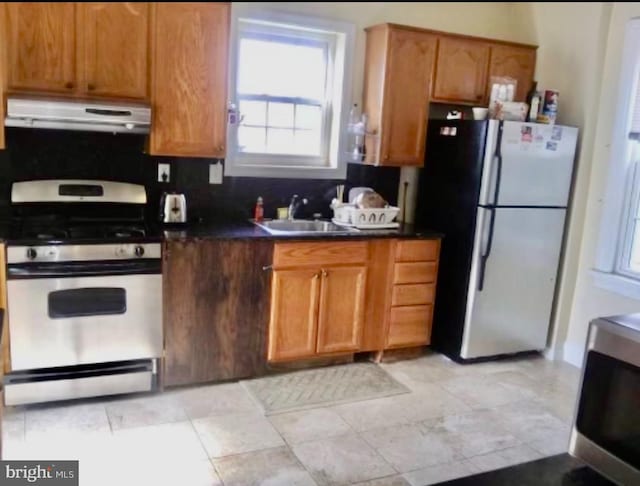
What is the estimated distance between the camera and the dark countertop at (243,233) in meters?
2.89

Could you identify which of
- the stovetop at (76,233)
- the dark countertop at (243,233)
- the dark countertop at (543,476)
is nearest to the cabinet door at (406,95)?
the dark countertop at (243,233)

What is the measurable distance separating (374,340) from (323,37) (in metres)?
1.91

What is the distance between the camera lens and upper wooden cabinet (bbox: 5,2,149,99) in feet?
8.63

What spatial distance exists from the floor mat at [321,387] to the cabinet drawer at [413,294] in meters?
0.44

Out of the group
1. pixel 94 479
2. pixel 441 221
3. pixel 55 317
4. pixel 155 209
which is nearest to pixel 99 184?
pixel 155 209

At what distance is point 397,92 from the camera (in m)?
3.49

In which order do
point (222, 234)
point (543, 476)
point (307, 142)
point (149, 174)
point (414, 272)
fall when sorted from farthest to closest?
point (307, 142), point (414, 272), point (149, 174), point (222, 234), point (543, 476)

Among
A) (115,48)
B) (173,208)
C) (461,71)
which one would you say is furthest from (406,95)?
(115,48)

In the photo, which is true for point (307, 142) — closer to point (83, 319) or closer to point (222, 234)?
point (222, 234)

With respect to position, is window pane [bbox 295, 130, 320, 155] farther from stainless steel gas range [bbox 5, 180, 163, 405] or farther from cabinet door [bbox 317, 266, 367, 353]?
stainless steel gas range [bbox 5, 180, 163, 405]

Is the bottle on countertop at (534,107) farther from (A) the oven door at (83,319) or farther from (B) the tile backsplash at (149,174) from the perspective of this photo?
(A) the oven door at (83,319)

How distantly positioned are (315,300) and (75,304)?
125cm

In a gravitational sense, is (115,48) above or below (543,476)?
above

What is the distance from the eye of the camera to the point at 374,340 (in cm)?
346
